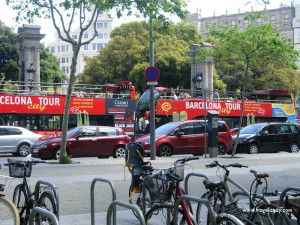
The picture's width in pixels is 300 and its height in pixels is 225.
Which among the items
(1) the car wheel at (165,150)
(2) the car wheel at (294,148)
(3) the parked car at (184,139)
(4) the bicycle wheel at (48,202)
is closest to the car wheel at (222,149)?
(3) the parked car at (184,139)

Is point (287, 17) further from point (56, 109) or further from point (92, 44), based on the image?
point (56, 109)

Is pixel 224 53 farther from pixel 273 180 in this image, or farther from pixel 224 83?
pixel 224 83

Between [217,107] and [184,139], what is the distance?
12.2 m

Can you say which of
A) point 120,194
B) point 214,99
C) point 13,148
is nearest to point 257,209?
point 120,194

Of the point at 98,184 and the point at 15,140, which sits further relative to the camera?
the point at 15,140

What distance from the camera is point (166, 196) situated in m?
6.78

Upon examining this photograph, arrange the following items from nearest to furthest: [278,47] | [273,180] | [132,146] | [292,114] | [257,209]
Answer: [257,209]
[132,146]
[273,180]
[278,47]
[292,114]

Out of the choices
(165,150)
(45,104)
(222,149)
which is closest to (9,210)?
(165,150)

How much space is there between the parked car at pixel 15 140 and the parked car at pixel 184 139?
572cm

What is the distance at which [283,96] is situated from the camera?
1565 inches

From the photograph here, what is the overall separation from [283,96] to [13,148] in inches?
894

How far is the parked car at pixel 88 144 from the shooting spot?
2090cm

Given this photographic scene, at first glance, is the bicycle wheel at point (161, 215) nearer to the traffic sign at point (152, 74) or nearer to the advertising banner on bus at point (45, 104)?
the traffic sign at point (152, 74)

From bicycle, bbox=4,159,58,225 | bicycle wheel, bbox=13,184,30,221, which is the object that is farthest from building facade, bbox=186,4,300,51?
bicycle, bbox=4,159,58,225
